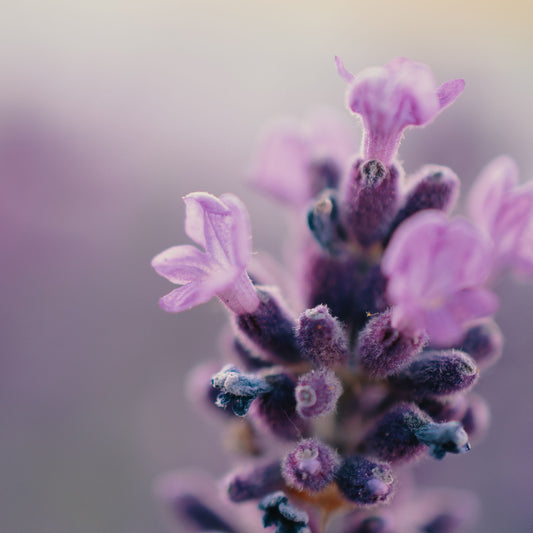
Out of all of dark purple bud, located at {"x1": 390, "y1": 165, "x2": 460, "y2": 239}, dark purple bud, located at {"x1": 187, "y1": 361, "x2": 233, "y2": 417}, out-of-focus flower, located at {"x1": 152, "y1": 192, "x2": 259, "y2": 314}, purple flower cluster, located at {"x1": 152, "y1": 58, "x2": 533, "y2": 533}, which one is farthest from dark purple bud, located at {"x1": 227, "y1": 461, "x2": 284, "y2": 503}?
dark purple bud, located at {"x1": 390, "y1": 165, "x2": 460, "y2": 239}

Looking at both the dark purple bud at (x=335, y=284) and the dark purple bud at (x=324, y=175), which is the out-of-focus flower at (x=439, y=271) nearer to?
the dark purple bud at (x=335, y=284)

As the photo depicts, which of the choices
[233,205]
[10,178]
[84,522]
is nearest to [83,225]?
[10,178]

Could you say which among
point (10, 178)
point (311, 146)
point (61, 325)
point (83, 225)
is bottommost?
point (311, 146)

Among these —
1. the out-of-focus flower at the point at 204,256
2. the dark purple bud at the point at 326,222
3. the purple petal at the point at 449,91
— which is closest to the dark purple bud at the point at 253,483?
the out-of-focus flower at the point at 204,256

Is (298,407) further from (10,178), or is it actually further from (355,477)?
(10,178)

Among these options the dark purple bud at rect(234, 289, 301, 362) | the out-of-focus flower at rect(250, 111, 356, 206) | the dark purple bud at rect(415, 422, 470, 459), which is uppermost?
the out-of-focus flower at rect(250, 111, 356, 206)

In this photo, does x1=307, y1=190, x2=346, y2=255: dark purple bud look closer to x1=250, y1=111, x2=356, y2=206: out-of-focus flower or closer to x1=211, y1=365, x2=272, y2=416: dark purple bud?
x1=250, y1=111, x2=356, y2=206: out-of-focus flower

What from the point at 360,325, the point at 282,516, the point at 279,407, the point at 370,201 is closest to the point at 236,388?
the point at 279,407
